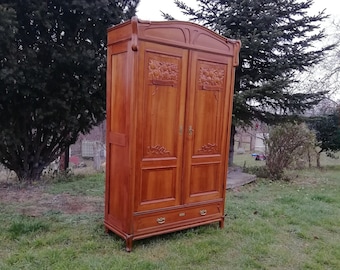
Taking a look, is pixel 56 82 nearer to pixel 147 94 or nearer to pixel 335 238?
pixel 147 94

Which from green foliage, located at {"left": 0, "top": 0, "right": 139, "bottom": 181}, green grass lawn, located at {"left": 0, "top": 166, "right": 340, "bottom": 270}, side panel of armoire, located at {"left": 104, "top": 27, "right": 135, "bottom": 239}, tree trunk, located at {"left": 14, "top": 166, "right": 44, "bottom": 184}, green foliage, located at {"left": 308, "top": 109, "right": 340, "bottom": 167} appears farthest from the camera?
green foliage, located at {"left": 308, "top": 109, "right": 340, "bottom": 167}

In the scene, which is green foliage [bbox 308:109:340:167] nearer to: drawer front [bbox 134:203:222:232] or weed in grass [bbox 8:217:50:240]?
drawer front [bbox 134:203:222:232]

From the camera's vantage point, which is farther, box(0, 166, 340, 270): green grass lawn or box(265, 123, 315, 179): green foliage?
box(265, 123, 315, 179): green foliage

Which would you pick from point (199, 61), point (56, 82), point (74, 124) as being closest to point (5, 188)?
point (74, 124)

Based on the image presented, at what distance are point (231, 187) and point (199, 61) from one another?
276cm

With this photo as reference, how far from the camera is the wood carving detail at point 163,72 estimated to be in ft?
8.46

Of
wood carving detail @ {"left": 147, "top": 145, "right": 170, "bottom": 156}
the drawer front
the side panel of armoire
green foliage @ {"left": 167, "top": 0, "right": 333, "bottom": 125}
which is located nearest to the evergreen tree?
green foliage @ {"left": 167, "top": 0, "right": 333, "bottom": 125}

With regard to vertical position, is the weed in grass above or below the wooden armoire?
below

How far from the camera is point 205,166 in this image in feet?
9.98

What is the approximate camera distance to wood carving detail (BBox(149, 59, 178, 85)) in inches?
102

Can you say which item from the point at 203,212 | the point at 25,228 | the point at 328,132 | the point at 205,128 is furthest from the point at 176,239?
the point at 328,132

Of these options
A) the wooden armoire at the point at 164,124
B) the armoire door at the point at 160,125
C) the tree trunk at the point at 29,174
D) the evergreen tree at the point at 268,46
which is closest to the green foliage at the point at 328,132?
the evergreen tree at the point at 268,46

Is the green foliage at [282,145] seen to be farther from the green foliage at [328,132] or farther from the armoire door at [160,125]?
the armoire door at [160,125]

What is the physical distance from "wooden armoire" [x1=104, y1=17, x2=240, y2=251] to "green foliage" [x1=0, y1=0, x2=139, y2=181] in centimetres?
170
